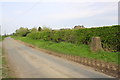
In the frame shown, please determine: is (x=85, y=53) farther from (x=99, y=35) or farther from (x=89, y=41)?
(x=89, y=41)

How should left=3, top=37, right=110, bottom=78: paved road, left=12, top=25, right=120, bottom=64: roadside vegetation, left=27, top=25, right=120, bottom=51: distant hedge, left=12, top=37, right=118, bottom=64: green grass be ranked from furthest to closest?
left=27, top=25, right=120, bottom=51: distant hedge < left=12, top=25, right=120, bottom=64: roadside vegetation < left=12, top=37, right=118, bottom=64: green grass < left=3, top=37, right=110, bottom=78: paved road

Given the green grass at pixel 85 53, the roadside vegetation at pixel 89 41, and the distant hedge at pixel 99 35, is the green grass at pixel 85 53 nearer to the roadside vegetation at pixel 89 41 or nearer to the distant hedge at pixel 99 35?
the roadside vegetation at pixel 89 41

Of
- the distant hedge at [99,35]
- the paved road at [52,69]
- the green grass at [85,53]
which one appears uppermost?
the distant hedge at [99,35]

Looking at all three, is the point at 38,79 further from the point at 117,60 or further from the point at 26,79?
the point at 117,60

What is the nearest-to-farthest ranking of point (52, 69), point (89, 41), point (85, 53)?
1. point (52, 69)
2. point (85, 53)
3. point (89, 41)

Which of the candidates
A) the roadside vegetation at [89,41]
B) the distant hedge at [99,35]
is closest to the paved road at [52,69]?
the roadside vegetation at [89,41]

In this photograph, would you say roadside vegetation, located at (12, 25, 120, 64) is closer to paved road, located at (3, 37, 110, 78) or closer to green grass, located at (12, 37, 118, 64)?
green grass, located at (12, 37, 118, 64)

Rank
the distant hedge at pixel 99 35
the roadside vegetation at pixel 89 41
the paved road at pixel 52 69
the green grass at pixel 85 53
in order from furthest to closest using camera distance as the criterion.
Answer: the distant hedge at pixel 99 35 → the roadside vegetation at pixel 89 41 → the green grass at pixel 85 53 → the paved road at pixel 52 69

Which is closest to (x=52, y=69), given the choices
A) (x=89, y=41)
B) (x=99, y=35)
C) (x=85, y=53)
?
(x=85, y=53)

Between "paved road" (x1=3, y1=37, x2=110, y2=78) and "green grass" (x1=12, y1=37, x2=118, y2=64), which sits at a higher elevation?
"green grass" (x1=12, y1=37, x2=118, y2=64)

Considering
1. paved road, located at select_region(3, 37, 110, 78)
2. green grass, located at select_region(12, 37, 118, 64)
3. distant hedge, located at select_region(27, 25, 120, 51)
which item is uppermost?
distant hedge, located at select_region(27, 25, 120, 51)

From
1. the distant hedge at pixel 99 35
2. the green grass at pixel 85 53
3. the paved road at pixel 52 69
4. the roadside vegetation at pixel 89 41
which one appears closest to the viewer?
the paved road at pixel 52 69

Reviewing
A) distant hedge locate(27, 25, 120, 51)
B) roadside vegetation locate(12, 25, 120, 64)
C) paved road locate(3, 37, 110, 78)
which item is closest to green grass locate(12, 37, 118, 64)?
roadside vegetation locate(12, 25, 120, 64)

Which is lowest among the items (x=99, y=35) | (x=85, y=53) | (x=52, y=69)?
(x=52, y=69)
